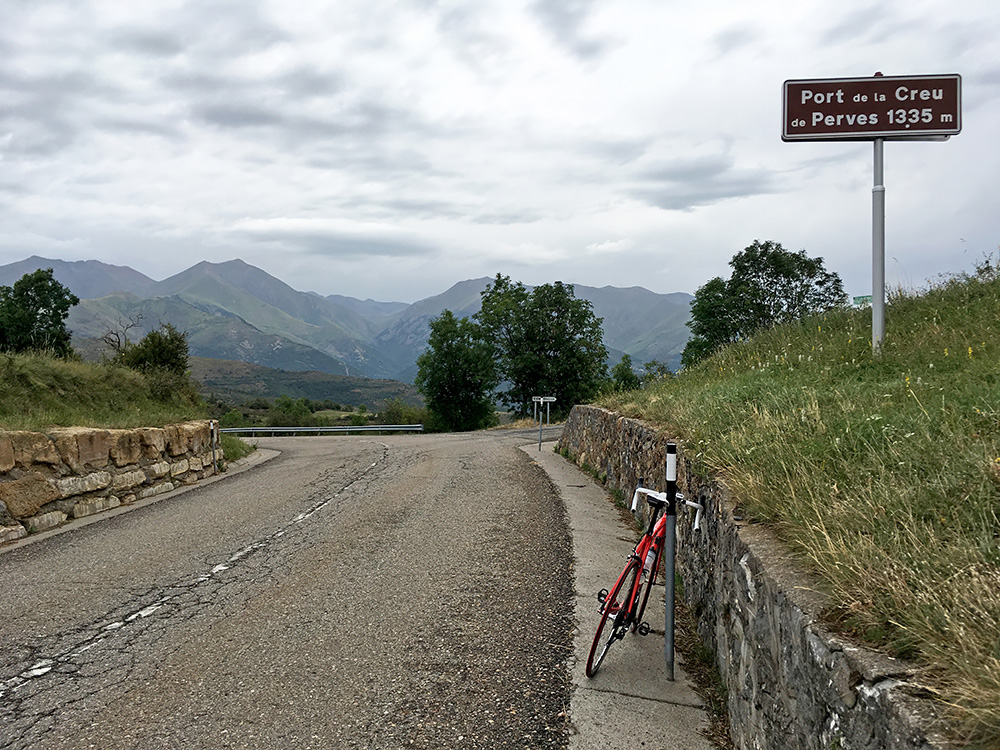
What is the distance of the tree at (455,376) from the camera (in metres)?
57.8

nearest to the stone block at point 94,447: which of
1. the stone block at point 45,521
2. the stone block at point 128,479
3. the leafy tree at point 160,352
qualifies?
the stone block at point 128,479

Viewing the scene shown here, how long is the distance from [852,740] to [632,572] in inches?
105

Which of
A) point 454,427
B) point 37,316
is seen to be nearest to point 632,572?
point 37,316

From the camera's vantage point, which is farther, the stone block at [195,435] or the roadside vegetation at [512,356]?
the roadside vegetation at [512,356]

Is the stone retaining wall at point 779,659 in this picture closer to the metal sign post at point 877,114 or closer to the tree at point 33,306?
the metal sign post at point 877,114

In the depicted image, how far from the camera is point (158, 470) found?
42.6ft

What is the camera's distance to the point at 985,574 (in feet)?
8.93

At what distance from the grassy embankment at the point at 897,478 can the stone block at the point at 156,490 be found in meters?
9.02

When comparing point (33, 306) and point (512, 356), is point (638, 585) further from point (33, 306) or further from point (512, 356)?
point (512, 356)

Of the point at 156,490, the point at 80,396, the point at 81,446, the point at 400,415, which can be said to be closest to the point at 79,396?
the point at 80,396

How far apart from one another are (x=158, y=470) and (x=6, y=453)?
12.3ft

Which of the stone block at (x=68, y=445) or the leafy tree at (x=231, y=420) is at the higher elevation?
the stone block at (x=68, y=445)

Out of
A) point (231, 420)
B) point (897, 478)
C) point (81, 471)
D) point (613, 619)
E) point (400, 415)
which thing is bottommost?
point (400, 415)

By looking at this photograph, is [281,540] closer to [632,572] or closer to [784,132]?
[632,572]
